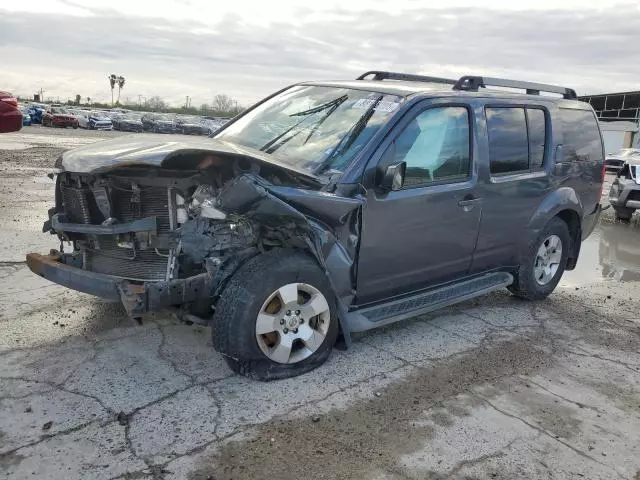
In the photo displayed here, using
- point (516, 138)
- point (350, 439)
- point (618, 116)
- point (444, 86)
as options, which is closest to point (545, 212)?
point (516, 138)

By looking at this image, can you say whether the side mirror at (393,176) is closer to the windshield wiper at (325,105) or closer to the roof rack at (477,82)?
the windshield wiper at (325,105)

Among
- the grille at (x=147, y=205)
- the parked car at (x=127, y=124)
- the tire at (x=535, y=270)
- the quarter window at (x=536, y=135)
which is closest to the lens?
the grille at (x=147, y=205)

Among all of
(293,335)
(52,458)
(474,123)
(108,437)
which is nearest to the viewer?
(52,458)

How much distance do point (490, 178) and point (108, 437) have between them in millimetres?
3501

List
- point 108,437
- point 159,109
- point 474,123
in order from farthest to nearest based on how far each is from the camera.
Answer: point 159,109 < point 474,123 < point 108,437

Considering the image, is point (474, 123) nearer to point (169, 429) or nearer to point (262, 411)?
point (262, 411)

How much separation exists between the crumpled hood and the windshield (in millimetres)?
283

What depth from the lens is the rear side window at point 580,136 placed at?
5793 mm

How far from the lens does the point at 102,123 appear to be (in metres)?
46.2

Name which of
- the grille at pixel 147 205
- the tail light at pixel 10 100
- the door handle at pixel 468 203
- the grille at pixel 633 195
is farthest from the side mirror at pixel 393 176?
the grille at pixel 633 195

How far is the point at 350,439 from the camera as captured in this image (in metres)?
3.23

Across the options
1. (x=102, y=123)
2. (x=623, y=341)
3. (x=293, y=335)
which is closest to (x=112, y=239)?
(x=293, y=335)

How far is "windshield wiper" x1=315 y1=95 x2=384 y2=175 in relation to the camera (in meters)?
4.11

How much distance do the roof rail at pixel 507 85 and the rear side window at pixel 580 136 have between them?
0.85ft
